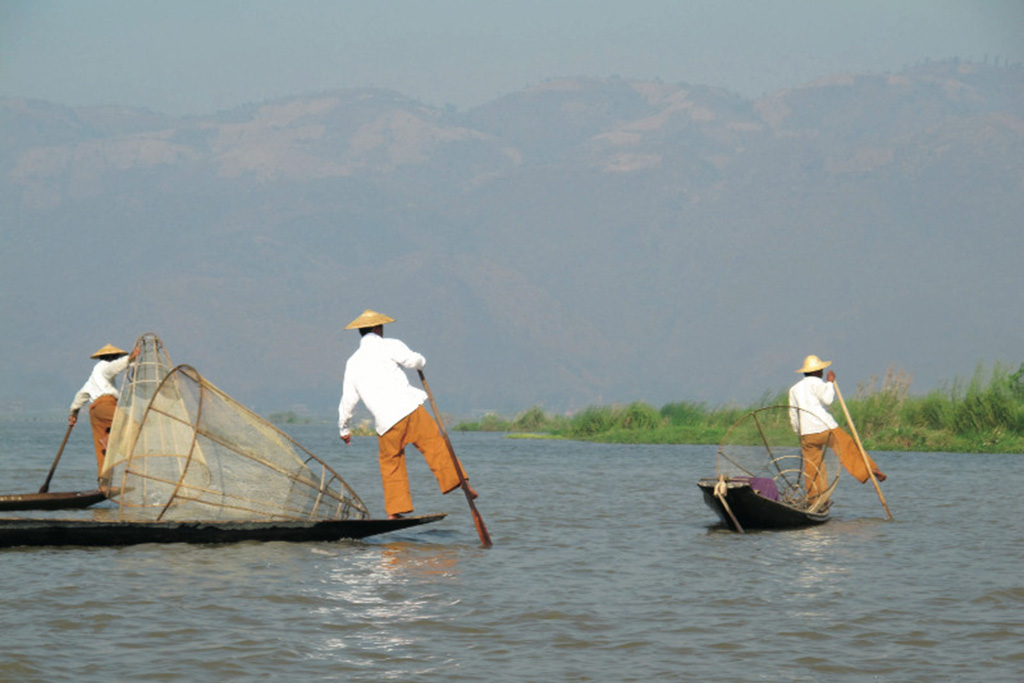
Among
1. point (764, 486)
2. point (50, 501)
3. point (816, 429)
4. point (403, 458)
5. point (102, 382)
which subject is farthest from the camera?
point (102, 382)

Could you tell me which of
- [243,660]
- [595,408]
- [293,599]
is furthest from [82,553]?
[595,408]

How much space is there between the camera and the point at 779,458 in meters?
12.9

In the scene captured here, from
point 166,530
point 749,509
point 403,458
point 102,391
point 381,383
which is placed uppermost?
point 102,391

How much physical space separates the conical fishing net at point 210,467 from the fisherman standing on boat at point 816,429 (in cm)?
483

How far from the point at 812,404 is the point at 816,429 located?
10.8 inches

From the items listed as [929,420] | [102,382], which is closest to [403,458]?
[102,382]

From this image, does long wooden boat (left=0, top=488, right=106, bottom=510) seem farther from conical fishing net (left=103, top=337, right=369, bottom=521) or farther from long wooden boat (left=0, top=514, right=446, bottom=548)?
long wooden boat (left=0, top=514, right=446, bottom=548)

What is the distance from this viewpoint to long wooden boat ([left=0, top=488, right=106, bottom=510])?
12.7 m

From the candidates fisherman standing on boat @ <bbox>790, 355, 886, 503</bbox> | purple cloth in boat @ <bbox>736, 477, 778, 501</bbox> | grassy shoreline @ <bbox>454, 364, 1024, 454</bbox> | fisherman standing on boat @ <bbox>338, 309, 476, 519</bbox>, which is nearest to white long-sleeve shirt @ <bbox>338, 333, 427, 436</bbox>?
fisherman standing on boat @ <bbox>338, 309, 476, 519</bbox>

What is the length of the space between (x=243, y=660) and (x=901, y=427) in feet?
80.4

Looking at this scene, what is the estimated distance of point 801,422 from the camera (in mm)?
12844

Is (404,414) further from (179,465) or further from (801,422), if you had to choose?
(801,422)

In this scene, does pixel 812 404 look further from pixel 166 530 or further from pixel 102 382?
pixel 102 382

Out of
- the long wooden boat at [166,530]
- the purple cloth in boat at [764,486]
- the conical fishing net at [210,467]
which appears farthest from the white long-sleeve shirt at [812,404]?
the conical fishing net at [210,467]
